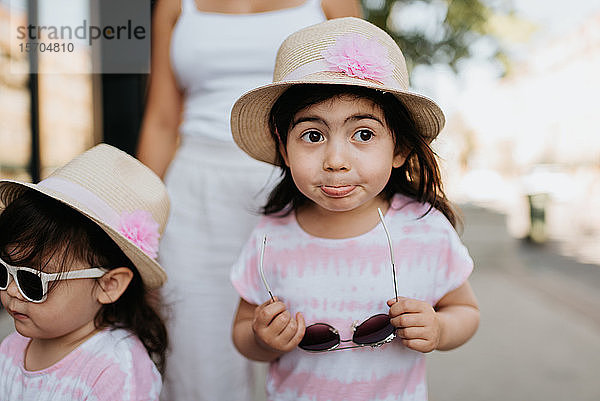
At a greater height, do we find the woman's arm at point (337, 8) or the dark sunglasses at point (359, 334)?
the woman's arm at point (337, 8)

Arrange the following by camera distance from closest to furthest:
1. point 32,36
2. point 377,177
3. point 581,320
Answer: point 377,177 → point 32,36 → point 581,320

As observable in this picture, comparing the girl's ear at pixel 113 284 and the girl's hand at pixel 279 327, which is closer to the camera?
the girl's hand at pixel 279 327

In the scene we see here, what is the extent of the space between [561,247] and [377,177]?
10803 millimetres

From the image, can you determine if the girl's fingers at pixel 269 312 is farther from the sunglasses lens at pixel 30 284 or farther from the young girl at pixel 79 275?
the sunglasses lens at pixel 30 284

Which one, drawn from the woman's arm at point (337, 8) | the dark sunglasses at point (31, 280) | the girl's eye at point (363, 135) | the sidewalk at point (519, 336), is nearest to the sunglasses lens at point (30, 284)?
the dark sunglasses at point (31, 280)

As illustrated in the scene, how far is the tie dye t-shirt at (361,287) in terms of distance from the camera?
4.63 ft

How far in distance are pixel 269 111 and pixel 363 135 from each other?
0.30 metres

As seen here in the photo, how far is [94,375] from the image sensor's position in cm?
138

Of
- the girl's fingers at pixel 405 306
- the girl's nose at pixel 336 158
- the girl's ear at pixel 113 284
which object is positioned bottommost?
the girl's ear at pixel 113 284

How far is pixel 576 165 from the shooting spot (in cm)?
1909

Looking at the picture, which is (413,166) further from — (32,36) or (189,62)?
(32,36)

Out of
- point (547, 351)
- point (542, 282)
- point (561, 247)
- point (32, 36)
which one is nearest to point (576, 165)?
point (561, 247)

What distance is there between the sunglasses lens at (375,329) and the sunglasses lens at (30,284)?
2.44ft

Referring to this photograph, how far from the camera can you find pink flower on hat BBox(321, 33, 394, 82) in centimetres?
129
